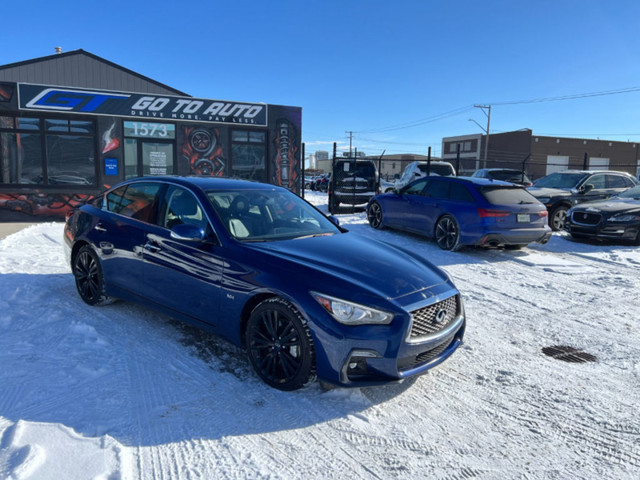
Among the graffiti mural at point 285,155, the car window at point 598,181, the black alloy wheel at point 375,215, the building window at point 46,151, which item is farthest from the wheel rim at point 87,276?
the car window at point 598,181

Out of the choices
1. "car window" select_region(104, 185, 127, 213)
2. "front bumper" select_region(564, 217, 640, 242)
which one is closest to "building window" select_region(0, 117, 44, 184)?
"car window" select_region(104, 185, 127, 213)

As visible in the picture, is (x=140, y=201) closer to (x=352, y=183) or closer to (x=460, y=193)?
(x=460, y=193)

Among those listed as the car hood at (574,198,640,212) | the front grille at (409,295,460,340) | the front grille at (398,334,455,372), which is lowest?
the front grille at (398,334,455,372)

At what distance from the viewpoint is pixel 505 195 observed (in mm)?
8438

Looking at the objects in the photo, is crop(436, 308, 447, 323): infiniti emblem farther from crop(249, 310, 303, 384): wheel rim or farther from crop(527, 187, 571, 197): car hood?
crop(527, 187, 571, 197): car hood

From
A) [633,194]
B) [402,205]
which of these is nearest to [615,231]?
[633,194]

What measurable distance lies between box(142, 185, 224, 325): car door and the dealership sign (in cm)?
1059

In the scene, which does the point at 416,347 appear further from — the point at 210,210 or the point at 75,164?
the point at 75,164

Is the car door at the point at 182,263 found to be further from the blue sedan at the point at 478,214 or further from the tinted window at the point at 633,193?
the tinted window at the point at 633,193

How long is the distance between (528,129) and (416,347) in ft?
202

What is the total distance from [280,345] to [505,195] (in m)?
6.64

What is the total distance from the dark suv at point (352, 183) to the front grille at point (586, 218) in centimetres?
663

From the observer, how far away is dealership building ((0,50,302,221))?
12.9 m

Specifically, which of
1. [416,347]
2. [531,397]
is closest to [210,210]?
[416,347]
